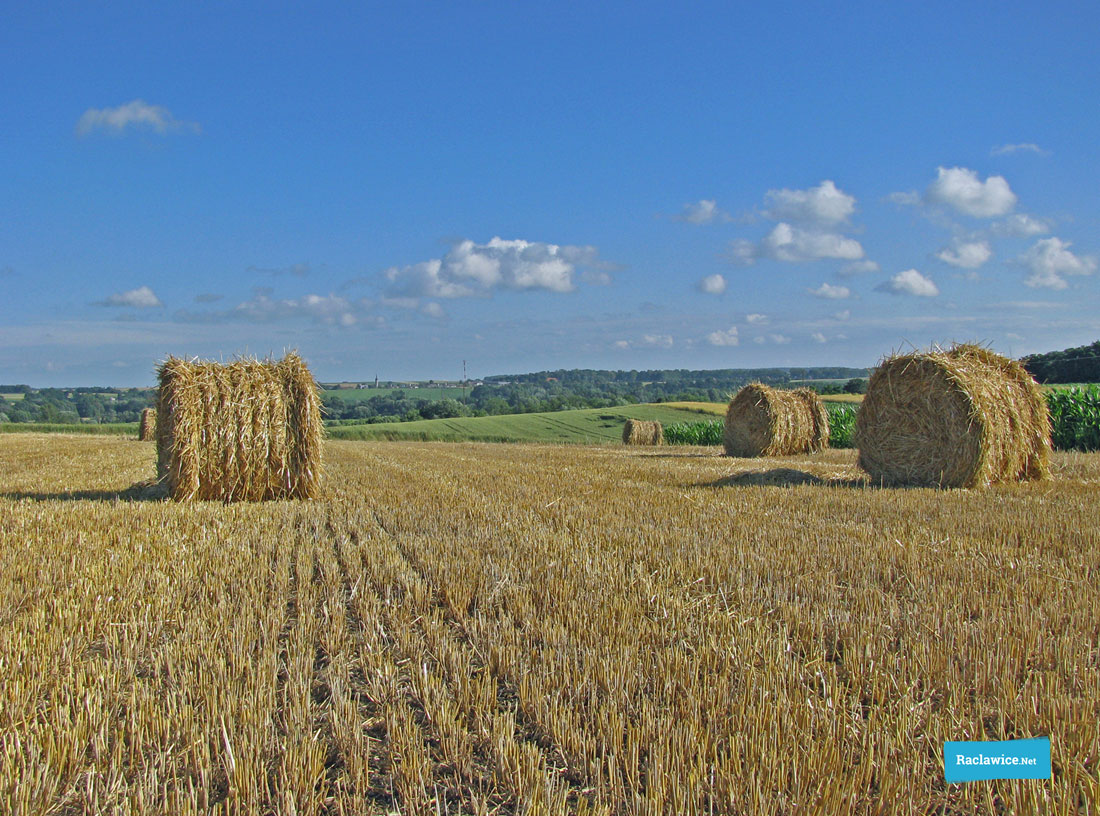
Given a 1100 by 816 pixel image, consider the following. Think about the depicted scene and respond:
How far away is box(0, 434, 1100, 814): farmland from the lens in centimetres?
237

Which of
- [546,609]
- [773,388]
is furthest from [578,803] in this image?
[773,388]

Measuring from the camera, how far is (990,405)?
10.4m

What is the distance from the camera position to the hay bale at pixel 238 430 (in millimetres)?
9328

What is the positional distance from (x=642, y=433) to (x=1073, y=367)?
18689mm

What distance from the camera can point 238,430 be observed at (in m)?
9.62

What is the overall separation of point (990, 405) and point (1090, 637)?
25.4ft

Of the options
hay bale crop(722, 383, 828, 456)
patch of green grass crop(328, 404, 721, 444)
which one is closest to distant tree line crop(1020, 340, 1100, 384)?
hay bale crop(722, 383, 828, 456)

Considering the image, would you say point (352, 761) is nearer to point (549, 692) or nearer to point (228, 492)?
point (549, 692)

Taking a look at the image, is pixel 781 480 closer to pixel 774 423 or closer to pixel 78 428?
pixel 774 423

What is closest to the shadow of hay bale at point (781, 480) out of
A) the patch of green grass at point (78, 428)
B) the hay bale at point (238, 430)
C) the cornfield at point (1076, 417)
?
the hay bale at point (238, 430)

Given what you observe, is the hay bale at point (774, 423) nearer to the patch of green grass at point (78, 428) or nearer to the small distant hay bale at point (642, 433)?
the small distant hay bale at point (642, 433)

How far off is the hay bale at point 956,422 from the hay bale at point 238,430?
861 cm

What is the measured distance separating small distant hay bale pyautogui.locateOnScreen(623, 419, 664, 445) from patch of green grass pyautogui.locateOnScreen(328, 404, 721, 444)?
9.12 metres

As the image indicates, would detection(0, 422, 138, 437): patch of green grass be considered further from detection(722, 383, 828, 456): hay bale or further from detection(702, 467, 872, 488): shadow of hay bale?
detection(702, 467, 872, 488): shadow of hay bale
